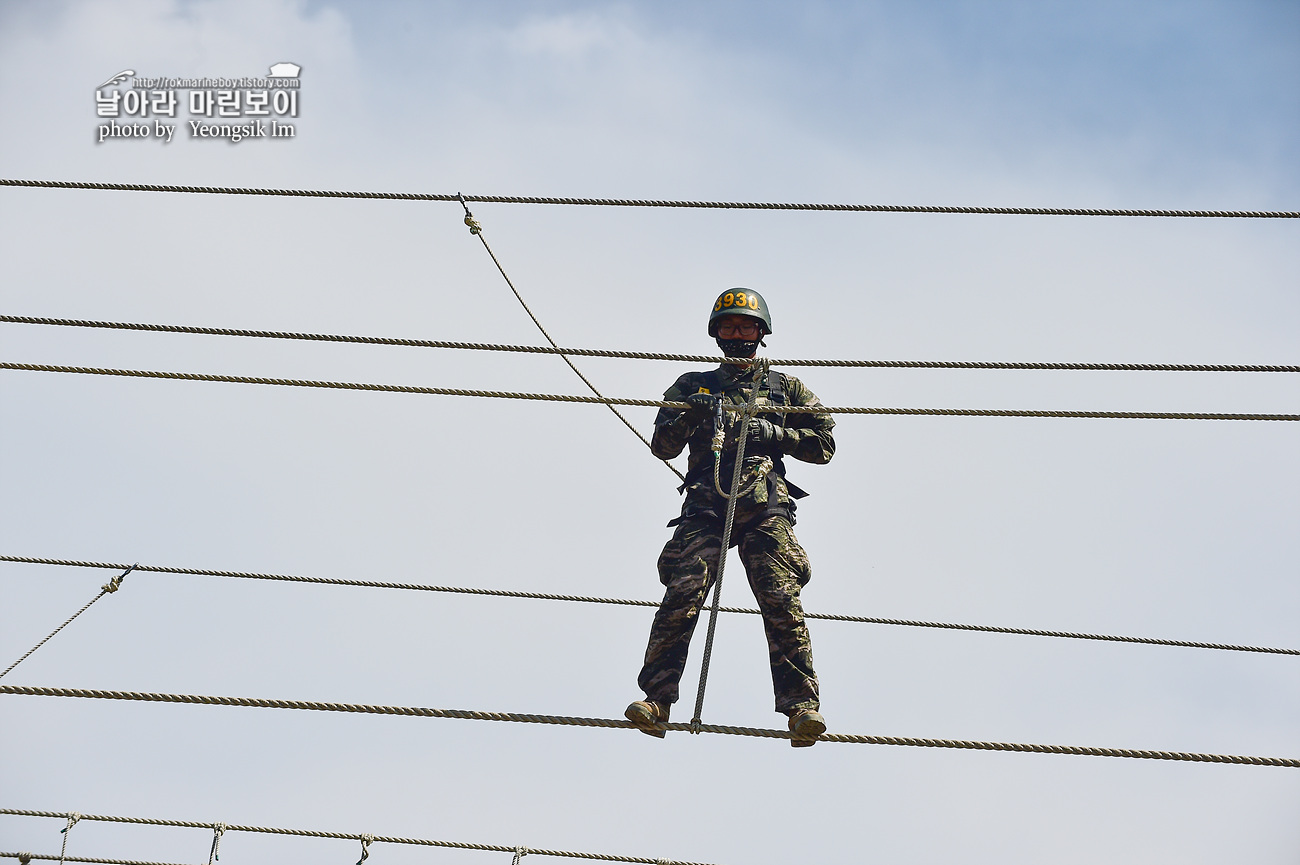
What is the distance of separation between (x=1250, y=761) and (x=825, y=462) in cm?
Result: 238

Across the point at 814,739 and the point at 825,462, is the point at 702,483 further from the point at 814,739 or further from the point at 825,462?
the point at 814,739

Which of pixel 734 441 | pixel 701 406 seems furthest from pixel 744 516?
pixel 701 406

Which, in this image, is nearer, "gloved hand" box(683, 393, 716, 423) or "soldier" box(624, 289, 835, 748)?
"soldier" box(624, 289, 835, 748)

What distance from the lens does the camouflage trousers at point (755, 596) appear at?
6457 millimetres

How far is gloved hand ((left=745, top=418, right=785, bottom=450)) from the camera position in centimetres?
677

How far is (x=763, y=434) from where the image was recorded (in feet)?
22.2

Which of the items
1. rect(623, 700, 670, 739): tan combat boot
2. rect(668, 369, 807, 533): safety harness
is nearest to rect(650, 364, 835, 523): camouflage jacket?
rect(668, 369, 807, 533): safety harness

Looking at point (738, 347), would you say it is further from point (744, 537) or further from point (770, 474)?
point (744, 537)

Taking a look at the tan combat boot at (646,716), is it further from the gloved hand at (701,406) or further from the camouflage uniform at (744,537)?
the gloved hand at (701,406)

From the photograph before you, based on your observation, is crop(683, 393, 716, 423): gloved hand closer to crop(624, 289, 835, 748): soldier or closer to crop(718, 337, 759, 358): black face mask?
crop(624, 289, 835, 748): soldier

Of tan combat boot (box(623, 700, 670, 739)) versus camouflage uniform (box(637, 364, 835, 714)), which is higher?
camouflage uniform (box(637, 364, 835, 714))

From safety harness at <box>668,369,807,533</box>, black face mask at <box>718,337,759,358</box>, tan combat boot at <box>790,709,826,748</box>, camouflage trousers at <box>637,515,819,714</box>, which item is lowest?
tan combat boot at <box>790,709,826,748</box>

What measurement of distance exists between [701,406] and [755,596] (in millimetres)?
936

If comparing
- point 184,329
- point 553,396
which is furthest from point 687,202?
point 184,329
